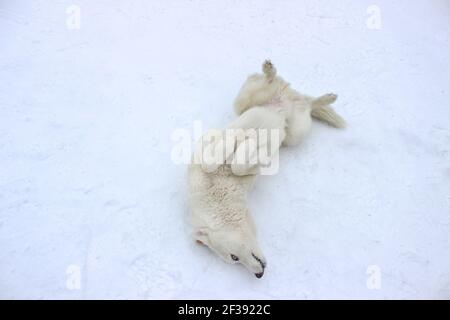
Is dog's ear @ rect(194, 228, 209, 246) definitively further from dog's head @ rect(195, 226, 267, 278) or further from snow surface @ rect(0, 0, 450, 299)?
snow surface @ rect(0, 0, 450, 299)

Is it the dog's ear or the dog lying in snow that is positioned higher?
the dog lying in snow

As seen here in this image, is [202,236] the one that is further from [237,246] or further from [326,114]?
[326,114]

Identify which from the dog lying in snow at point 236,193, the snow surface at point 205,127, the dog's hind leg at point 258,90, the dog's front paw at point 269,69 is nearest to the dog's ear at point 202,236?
the dog lying in snow at point 236,193

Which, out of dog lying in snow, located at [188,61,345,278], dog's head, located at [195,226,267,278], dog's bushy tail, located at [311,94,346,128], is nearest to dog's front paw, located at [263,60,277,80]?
dog lying in snow, located at [188,61,345,278]

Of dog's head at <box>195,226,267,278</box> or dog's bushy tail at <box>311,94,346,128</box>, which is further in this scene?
dog's bushy tail at <box>311,94,346,128</box>

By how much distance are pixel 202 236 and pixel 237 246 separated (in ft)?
0.94

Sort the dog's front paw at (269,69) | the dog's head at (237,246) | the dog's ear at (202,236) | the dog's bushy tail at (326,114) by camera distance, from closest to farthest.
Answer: the dog's head at (237,246) < the dog's ear at (202,236) < the dog's front paw at (269,69) < the dog's bushy tail at (326,114)

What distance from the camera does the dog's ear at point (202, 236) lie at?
3.14 meters

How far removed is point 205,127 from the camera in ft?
13.2

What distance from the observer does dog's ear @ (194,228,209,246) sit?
314 cm

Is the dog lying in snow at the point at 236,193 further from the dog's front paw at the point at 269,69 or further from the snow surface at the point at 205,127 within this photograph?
the snow surface at the point at 205,127

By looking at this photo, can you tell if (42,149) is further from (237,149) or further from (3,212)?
(237,149)

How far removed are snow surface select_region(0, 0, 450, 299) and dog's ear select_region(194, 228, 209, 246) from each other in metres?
0.13

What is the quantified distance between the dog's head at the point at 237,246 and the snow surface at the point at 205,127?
16 cm
